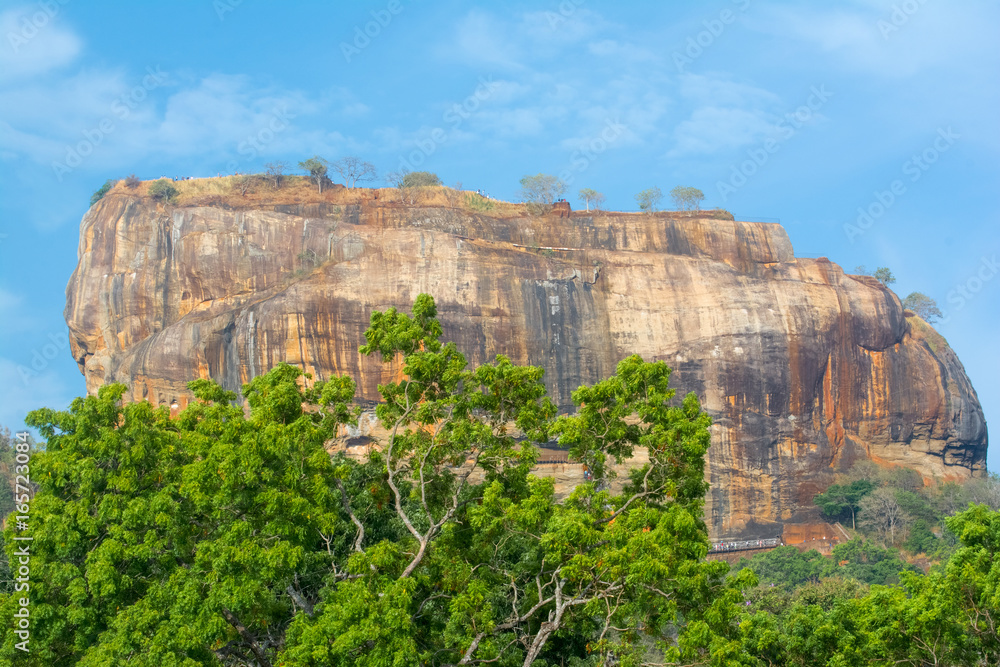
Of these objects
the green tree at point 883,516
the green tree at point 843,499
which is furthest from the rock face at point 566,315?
the green tree at point 883,516

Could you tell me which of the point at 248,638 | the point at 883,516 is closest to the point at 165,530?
the point at 248,638

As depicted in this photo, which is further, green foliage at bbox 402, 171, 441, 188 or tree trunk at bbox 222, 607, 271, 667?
green foliage at bbox 402, 171, 441, 188

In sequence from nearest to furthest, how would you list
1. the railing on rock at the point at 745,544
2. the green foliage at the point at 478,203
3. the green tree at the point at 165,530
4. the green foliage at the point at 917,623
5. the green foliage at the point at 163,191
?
the green tree at the point at 165,530, the green foliage at the point at 917,623, the railing on rock at the point at 745,544, the green foliage at the point at 163,191, the green foliage at the point at 478,203

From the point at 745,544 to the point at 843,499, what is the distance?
6818 mm

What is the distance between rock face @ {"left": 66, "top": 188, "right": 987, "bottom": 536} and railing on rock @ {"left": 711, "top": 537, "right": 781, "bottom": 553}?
648 mm

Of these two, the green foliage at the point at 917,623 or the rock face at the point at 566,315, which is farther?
the rock face at the point at 566,315

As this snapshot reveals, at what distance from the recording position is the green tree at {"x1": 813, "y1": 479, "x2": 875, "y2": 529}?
188 ft

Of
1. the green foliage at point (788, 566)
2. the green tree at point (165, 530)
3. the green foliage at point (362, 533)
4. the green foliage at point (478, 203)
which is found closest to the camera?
the green tree at point (165, 530)

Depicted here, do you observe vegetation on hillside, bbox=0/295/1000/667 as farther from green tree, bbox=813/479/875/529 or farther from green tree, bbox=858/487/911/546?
green tree, bbox=813/479/875/529

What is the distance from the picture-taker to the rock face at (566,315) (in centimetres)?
5753

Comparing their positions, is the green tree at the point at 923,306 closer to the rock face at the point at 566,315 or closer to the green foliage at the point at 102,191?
the rock face at the point at 566,315

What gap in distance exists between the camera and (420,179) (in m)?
70.1

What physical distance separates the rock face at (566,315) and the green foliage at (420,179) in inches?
144

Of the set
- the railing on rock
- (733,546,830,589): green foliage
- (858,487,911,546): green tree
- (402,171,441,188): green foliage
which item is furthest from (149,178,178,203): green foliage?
(858,487,911,546): green tree
